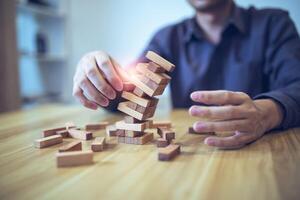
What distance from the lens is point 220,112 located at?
2.35 ft

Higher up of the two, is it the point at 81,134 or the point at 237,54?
the point at 237,54

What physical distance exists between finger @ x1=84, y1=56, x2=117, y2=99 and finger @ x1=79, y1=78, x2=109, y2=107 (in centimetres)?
2

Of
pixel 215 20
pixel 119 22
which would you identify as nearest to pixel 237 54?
pixel 215 20

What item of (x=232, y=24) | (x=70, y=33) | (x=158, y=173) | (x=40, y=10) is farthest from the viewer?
(x=70, y=33)

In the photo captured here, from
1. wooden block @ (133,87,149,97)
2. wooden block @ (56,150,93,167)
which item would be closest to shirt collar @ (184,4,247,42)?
wooden block @ (133,87,149,97)

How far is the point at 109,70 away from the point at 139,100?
14cm

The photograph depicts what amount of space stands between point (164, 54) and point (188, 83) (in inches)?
9.3

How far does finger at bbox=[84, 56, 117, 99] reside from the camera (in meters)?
0.83

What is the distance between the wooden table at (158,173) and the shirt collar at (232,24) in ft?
2.79

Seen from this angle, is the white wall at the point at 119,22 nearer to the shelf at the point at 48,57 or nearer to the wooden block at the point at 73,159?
the shelf at the point at 48,57

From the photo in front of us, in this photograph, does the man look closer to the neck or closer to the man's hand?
the neck

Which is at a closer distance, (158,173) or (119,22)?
(158,173)

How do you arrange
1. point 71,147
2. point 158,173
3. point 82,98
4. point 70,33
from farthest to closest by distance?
point 70,33
point 82,98
point 71,147
point 158,173

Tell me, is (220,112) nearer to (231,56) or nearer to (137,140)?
(137,140)
